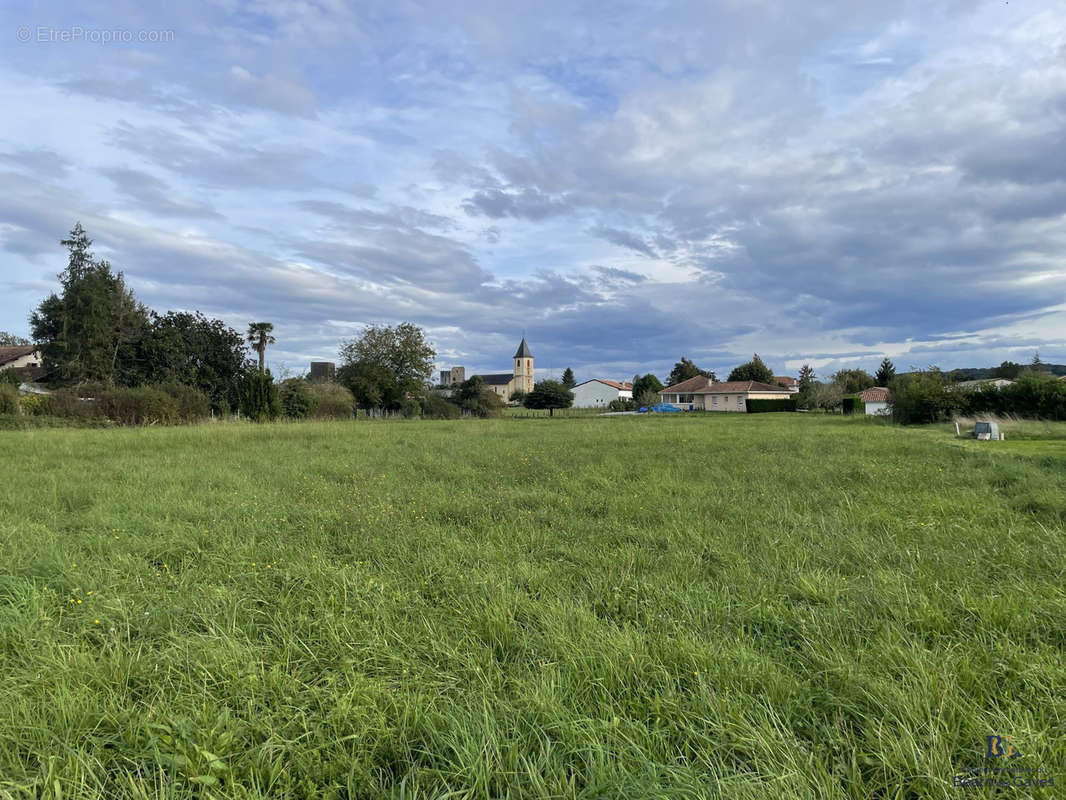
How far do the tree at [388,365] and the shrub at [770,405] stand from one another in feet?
107

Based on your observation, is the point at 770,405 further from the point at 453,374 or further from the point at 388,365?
the point at 453,374

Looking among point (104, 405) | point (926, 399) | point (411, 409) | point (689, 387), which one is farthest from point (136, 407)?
point (689, 387)

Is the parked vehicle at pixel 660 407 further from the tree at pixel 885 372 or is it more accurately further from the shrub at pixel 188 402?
the shrub at pixel 188 402

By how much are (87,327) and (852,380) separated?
66699 mm

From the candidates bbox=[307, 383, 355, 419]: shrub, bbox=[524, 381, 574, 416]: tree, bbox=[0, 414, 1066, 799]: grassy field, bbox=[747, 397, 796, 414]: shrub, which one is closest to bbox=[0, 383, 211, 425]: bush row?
bbox=[307, 383, 355, 419]: shrub

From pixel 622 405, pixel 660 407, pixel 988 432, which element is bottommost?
pixel 988 432

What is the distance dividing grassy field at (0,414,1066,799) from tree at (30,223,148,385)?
36.4m

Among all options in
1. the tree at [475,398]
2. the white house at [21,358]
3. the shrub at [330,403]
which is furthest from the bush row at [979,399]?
the white house at [21,358]

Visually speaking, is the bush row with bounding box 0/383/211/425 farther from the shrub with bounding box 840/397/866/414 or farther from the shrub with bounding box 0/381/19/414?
the shrub with bounding box 840/397/866/414

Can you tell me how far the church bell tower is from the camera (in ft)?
361

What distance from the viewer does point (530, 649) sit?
9.26 ft

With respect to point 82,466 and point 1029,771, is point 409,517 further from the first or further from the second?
point 82,466

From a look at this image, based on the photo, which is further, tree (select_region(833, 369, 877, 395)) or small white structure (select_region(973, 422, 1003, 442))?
tree (select_region(833, 369, 877, 395))

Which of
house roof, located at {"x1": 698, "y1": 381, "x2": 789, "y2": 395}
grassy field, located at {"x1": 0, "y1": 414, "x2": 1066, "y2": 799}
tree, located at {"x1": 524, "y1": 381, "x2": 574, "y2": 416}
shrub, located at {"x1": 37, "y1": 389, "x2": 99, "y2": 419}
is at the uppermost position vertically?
house roof, located at {"x1": 698, "y1": 381, "x2": 789, "y2": 395}
